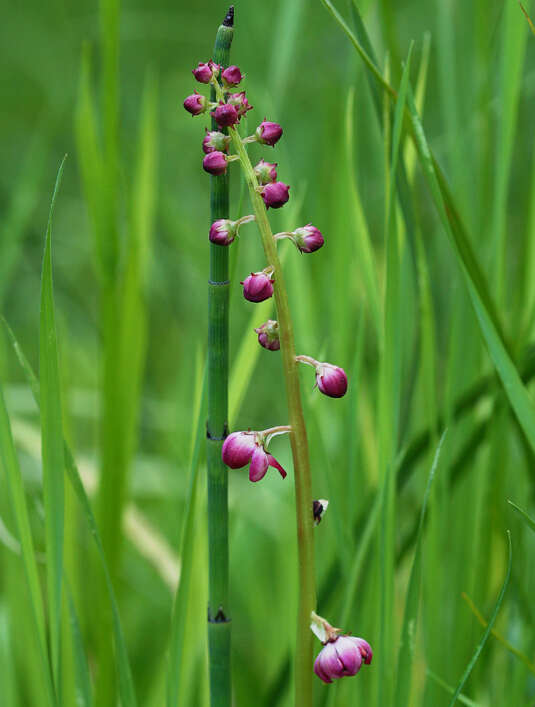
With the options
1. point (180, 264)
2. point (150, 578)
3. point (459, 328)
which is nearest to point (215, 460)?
point (459, 328)

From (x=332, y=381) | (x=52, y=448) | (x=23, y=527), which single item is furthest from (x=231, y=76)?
(x=23, y=527)

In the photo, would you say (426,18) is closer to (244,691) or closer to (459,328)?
(459,328)

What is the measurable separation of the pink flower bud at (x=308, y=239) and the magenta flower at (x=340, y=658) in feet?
1.19

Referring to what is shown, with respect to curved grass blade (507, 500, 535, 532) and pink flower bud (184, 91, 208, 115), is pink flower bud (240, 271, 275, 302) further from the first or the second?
curved grass blade (507, 500, 535, 532)

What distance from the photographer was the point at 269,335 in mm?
790

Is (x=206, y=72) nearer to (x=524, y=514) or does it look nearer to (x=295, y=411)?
(x=295, y=411)

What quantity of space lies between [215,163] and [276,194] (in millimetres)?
60

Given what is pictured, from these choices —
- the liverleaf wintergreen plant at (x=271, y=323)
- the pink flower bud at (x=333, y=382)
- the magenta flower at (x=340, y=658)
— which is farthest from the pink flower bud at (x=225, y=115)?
the magenta flower at (x=340, y=658)

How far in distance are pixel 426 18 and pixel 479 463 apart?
279cm

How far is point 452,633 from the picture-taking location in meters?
1.24

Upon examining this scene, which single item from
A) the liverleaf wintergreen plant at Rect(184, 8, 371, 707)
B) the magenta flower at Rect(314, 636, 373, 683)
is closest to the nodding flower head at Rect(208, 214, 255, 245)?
the liverleaf wintergreen plant at Rect(184, 8, 371, 707)

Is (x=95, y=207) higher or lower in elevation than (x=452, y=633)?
higher

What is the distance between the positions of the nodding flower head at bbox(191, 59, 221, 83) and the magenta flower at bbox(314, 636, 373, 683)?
53 centimetres

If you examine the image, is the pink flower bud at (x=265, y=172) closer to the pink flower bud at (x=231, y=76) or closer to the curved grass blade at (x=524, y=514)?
the pink flower bud at (x=231, y=76)
